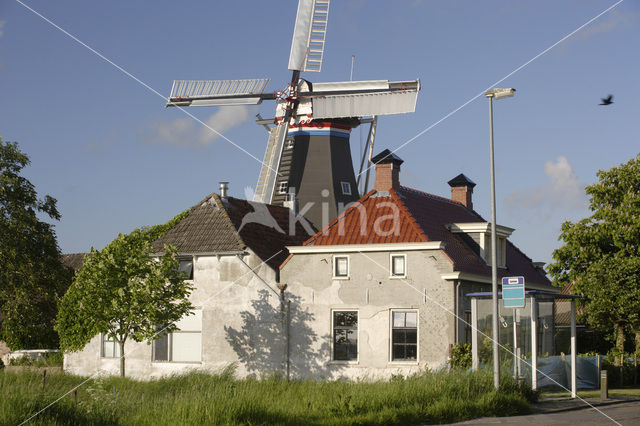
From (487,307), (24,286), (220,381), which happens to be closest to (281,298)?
(220,381)

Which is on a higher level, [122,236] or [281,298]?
[122,236]

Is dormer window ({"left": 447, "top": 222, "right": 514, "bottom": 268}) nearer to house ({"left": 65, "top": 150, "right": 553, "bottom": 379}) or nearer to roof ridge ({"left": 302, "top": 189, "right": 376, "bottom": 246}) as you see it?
house ({"left": 65, "top": 150, "right": 553, "bottom": 379})

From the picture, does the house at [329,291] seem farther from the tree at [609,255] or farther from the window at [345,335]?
the tree at [609,255]

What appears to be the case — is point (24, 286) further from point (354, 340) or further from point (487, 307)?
point (487, 307)

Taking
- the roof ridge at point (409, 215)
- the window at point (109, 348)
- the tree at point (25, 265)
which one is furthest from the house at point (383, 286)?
the tree at point (25, 265)

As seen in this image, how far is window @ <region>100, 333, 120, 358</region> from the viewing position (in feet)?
106

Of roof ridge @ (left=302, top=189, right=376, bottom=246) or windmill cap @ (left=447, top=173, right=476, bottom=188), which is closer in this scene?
roof ridge @ (left=302, top=189, right=376, bottom=246)

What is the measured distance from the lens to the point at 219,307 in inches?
1208

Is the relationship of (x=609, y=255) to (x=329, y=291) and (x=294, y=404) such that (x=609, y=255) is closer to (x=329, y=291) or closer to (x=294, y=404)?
(x=329, y=291)

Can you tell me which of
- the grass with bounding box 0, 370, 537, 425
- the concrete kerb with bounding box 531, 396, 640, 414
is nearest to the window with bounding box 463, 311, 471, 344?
the concrete kerb with bounding box 531, 396, 640, 414

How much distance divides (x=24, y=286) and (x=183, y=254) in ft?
37.1

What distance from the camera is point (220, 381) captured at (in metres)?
24.9

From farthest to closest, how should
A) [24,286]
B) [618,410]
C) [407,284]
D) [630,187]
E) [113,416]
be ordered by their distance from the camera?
[24,286] → [630,187] → [407,284] → [618,410] → [113,416]

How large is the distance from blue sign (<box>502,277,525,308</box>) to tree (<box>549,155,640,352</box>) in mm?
13136
